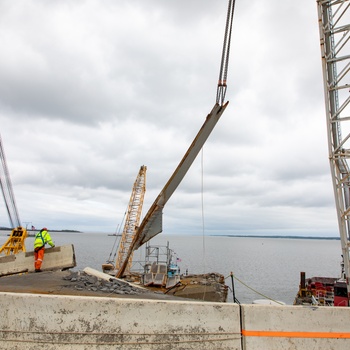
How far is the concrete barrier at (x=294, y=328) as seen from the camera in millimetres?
4539

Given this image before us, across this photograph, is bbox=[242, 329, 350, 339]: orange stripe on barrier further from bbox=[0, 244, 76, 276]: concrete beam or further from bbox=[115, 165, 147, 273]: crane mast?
bbox=[115, 165, 147, 273]: crane mast

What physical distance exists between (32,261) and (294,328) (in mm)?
10490

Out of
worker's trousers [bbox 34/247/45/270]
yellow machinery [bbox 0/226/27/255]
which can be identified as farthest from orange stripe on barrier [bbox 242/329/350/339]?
yellow machinery [bbox 0/226/27/255]

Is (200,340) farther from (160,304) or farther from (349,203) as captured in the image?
(349,203)

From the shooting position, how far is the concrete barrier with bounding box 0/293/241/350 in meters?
4.26

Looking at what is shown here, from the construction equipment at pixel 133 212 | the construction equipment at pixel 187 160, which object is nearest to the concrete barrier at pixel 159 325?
the construction equipment at pixel 187 160

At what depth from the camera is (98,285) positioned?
7613 mm

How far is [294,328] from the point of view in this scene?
463 cm

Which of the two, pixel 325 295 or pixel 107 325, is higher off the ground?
pixel 107 325

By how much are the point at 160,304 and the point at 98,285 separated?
3668 mm

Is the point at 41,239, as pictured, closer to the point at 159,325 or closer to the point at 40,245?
the point at 40,245

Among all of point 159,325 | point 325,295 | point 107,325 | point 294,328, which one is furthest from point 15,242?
point 325,295

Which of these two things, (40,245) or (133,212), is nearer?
(40,245)

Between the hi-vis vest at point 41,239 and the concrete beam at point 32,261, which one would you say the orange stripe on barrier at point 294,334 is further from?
the concrete beam at point 32,261
